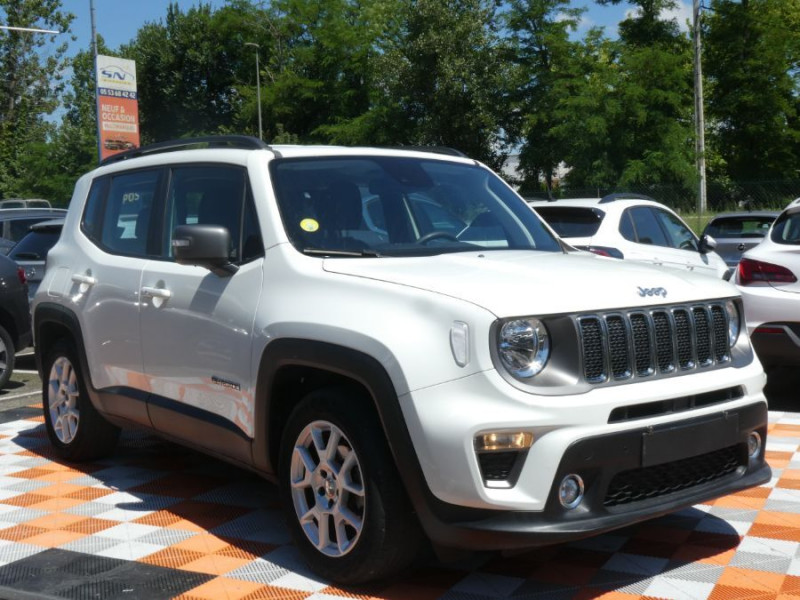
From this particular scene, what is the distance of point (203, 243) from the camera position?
4500 millimetres

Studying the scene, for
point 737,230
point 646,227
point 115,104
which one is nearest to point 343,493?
point 646,227

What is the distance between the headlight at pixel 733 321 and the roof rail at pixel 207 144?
221 cm

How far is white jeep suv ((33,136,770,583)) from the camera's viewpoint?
11.7 feet

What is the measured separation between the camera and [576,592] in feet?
13.2

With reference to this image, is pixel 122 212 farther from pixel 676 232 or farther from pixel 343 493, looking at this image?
pixel 676 232

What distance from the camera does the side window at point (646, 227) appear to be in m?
10.1

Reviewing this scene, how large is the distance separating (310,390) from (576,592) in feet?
4.43

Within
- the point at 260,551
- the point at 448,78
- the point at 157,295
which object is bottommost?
the point at 260,551

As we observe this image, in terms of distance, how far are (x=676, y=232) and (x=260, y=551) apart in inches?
291

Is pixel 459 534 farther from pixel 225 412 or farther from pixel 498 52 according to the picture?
pixel 498 52

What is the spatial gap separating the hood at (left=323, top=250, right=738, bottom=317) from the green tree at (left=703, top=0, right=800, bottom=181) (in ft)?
140

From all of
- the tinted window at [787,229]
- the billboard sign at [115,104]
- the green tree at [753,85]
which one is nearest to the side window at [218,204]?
the tinted window at [787,229]

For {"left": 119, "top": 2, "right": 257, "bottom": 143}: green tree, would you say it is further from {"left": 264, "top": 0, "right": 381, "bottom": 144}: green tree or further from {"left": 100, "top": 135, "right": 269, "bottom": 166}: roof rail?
{"left": 100, "top": 135, "right": 269, "bottom": 166}: roof rail

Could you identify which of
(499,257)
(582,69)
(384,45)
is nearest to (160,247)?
(499,257)
